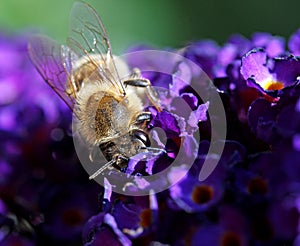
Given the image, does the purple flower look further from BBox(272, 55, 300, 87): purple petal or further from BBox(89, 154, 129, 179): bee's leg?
BBox(89, 154, 129, 179): bee's leg

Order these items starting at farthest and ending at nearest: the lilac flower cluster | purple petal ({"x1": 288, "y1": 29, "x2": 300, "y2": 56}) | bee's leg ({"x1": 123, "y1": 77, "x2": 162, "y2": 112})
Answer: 1. purple petal ({"x1": 288, "y1": 29, "x2": 300, "y2": 56})
2. bee's leg ({"x1": 123, "y1": 77, "x2": 162, "y2": 112})
3. the lilac flower cluster

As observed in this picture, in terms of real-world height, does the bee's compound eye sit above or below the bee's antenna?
above

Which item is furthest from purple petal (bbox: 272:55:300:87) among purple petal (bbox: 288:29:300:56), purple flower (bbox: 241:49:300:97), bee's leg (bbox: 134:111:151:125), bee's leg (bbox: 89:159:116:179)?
bee's leg (bbox: 89:159:116:179)

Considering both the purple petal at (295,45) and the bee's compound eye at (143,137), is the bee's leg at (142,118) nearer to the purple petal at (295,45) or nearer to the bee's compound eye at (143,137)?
the bee's compound eye at (143,137)

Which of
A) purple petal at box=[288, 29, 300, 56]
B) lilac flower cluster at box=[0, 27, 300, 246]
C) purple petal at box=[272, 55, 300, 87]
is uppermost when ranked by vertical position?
purple petal at box=[272, 55, 300, 87]

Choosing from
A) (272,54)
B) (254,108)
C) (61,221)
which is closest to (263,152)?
(254,108)

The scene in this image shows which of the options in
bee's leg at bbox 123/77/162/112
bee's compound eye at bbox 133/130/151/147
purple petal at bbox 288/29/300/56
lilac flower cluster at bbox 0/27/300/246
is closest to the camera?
lilac flower cluster at bbox 0/27/300/246

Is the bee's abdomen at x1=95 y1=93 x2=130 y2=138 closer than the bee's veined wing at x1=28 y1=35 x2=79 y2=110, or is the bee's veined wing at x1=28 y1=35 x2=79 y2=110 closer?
the bee's abdomen at x1=95 y1=93 x2=130 y2=138

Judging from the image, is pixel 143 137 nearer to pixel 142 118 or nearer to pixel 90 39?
pixel 142 118
